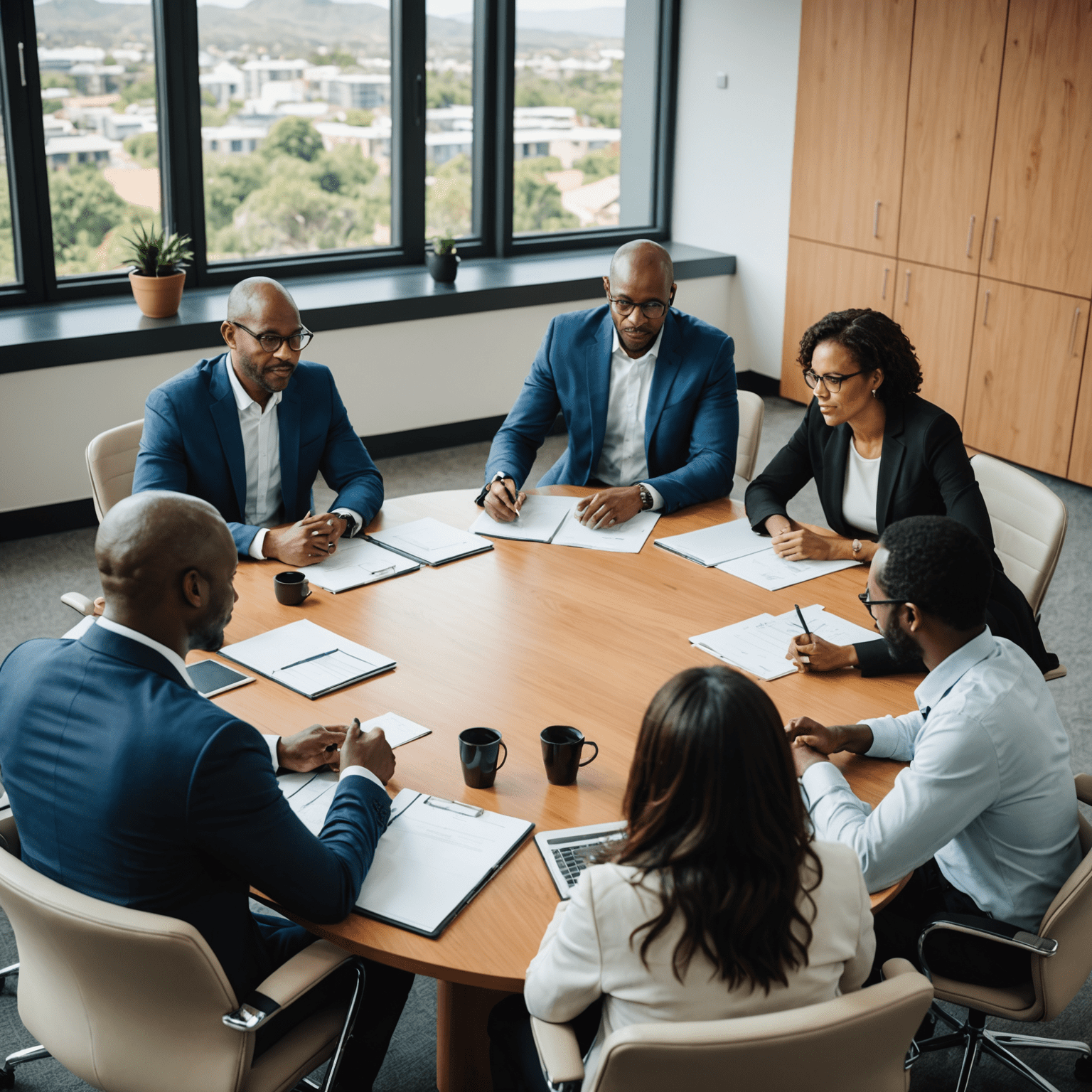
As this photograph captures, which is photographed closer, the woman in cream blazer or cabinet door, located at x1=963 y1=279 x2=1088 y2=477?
the woman in cream blazer

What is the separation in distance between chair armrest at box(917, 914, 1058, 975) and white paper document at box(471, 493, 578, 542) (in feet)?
4.53

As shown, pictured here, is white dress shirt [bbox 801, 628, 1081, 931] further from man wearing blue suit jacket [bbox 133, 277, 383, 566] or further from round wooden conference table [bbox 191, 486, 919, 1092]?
man wearing blue suit jacket [bbox 133, 277, 383, 566]

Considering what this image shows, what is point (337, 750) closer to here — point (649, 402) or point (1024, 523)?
point (649, 402)

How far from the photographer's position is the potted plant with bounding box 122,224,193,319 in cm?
519

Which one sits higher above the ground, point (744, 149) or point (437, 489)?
point (744, 149)

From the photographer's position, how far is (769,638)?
2.48 m

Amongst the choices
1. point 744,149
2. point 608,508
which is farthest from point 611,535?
point 744,149

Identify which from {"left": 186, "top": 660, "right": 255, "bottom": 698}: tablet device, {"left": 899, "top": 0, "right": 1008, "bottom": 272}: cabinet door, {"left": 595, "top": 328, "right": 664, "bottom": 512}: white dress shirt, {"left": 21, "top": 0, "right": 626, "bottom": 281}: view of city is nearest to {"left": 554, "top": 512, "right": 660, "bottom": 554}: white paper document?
{"left": 595, "top": 328, "right": 664, "bottom": 512}: white dress shirt

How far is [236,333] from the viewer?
2.98 meters

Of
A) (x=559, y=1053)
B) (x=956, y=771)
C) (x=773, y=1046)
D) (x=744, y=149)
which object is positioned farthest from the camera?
(x=744, y=149)

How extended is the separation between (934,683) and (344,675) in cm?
108

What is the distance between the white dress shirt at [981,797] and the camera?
1.79m

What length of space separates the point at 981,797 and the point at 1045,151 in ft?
14.2

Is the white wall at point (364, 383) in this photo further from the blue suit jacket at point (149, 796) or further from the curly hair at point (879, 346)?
the blue suit jacket at point (149, 796)
